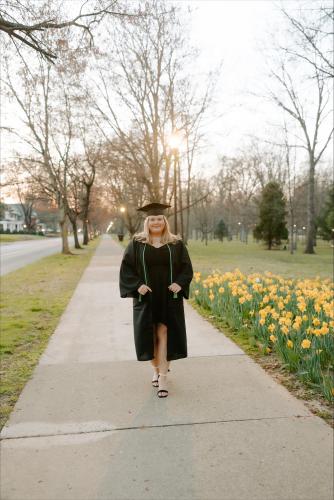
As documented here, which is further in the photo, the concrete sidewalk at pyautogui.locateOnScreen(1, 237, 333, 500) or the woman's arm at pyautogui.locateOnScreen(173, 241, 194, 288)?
the woman's arm at pyautogui.locateOnScreen(173, 241, 194, 288)

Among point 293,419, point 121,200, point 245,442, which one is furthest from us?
point 121,200

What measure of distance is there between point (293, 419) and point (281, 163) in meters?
45.0

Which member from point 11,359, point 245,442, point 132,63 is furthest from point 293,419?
point 132,63

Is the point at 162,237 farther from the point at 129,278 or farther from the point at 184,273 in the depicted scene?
the point at 129,278

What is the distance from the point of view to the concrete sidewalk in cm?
272

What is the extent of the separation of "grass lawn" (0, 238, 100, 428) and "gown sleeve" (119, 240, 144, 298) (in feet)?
4.90

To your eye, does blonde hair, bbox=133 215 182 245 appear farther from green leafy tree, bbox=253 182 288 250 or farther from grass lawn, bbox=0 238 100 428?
green leafy tree, bbox=253 182 288 250

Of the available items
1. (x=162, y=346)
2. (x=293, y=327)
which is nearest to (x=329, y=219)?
(x=293, y=327)

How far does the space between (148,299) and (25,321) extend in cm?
420

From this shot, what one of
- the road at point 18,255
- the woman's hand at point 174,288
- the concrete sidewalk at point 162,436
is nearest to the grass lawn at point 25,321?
the concrete sidewalk at point 162,436

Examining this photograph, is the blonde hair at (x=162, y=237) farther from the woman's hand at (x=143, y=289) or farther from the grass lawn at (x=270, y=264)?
the grass lawn at (x=270, y=264)

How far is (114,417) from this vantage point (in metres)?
3.66

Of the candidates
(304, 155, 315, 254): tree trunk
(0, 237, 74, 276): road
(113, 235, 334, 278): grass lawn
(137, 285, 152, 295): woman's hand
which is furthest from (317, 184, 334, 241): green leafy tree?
(137, 285, 152, 295): woman's hand

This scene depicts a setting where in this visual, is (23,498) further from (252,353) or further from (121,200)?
(121,200)
